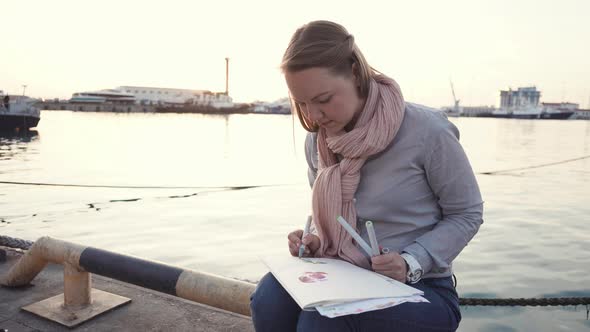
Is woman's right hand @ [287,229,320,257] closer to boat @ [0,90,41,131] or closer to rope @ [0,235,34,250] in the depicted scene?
rope @ [0,235,34,250]

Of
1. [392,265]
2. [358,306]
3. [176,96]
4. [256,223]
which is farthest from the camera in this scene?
[176,96]

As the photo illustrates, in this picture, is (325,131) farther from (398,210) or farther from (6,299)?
(6,299)

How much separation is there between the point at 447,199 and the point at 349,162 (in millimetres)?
322

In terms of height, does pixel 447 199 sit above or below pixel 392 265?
above

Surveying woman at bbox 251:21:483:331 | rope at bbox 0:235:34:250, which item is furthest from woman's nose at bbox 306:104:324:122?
rope at bbox 0:235:34:250

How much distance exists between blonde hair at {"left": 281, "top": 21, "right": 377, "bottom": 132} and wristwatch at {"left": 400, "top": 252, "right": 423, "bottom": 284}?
53cm

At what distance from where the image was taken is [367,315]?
55.6 inches

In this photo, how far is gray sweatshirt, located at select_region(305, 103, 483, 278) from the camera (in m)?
1.56

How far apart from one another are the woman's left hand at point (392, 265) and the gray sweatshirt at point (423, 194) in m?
0.06

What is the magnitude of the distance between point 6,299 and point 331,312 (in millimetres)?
2342

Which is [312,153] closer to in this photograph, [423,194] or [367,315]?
[423,194]

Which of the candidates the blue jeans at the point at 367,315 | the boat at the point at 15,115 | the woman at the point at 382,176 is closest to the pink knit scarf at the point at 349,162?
the woman at the point at 382,176

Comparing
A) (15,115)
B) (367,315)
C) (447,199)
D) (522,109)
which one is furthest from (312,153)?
(522,109)

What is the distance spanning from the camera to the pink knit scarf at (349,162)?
1576 mm
